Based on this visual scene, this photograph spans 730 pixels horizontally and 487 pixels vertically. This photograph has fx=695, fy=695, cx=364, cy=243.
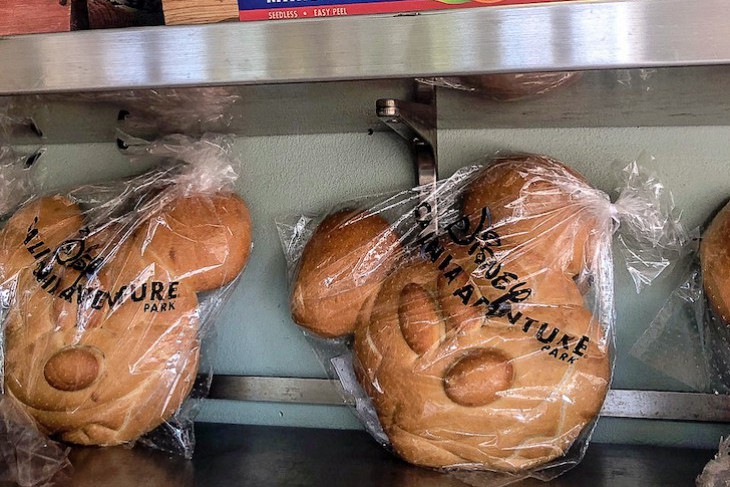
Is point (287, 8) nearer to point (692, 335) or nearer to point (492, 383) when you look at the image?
point (492, 383)

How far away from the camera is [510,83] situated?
73 cm

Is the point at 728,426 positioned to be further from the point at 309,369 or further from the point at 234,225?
the point at 234,225

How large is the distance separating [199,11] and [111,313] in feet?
1.39

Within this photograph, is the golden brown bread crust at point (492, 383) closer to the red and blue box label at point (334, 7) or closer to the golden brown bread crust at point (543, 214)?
the golden brown bread crust at point (543, 214)

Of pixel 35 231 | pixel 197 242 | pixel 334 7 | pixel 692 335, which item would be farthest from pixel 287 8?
pixel 692 335

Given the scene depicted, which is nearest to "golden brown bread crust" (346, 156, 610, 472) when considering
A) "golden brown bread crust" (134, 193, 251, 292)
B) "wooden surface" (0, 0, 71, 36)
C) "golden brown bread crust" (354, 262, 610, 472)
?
"golden brown bread crust" (354, 262, 610, 472)

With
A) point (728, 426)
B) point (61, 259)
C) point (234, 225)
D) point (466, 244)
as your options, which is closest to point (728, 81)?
point (466, 244)

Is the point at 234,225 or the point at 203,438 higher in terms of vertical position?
the point at 234,225

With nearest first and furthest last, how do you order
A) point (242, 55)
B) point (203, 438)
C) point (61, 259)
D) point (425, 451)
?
1. point (242, 55)
2. point (425, 451)
3. point (61, 259)
4. point (203, 438)

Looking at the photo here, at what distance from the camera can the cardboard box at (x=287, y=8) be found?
2.07 feet

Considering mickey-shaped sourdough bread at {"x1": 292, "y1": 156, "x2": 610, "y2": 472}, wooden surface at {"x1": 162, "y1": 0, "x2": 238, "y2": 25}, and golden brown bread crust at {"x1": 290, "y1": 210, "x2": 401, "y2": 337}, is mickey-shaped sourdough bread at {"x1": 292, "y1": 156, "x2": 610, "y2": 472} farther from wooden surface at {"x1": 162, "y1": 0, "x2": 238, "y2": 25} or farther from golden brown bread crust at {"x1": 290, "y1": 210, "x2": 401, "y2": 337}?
wooden surface at {"x1": 162, "y1": 0, "x2": 238, "y2": 25}

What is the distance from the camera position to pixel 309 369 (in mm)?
1071

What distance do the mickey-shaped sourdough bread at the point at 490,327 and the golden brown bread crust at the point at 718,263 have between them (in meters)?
0.15

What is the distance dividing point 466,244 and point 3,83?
0.54 m
